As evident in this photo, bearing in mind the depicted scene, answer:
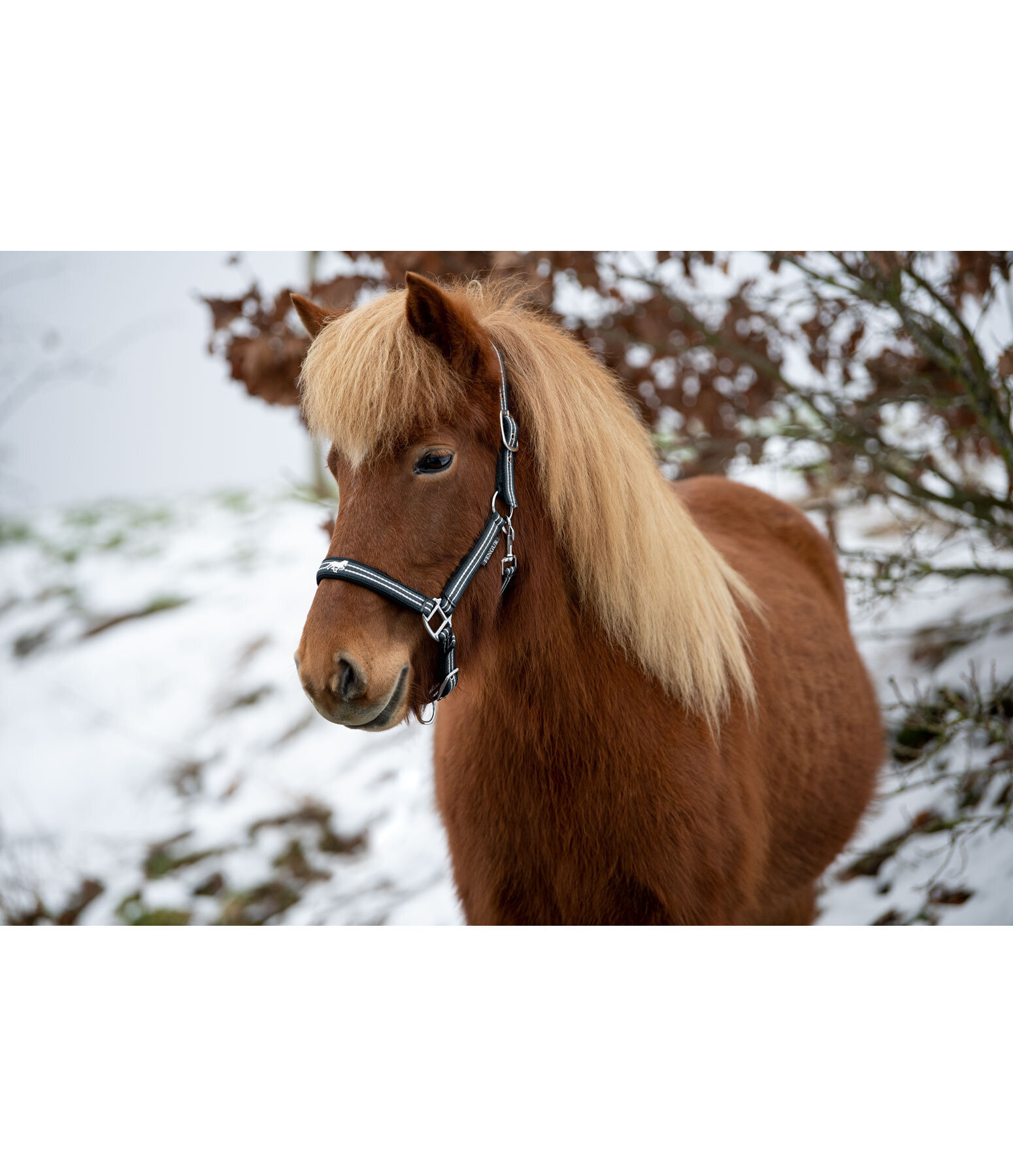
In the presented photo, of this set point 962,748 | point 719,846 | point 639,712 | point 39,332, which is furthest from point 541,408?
point 962,748

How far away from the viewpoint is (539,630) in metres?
1.48

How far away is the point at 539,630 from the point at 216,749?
8.07 feet

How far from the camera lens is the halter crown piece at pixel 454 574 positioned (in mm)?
1243

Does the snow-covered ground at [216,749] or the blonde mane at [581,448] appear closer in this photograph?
the blonde mane at [581,448]

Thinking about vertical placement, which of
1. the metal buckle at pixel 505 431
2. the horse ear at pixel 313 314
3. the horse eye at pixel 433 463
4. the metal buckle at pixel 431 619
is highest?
the horse ear at pixel 313 314

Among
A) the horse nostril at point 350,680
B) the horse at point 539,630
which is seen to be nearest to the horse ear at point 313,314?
the horse at point 539,630

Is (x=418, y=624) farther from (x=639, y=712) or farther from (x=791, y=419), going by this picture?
(x=791, y=419)

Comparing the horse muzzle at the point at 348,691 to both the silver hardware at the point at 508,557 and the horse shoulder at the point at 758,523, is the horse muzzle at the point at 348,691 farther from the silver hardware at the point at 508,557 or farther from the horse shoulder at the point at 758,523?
the horse shoulder at the point at 758,523

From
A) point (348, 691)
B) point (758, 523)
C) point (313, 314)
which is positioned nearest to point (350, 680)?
point (348, 691)

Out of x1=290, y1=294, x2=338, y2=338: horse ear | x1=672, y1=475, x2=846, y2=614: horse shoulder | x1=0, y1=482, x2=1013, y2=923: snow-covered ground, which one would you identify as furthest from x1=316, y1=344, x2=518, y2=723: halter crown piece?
x1=0, y1=482, x2=1013, y2=923: snow-covered ground

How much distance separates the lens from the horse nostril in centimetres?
119

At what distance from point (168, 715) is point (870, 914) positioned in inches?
106

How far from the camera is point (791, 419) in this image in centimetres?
291

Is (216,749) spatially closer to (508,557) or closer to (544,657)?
(544,657)
